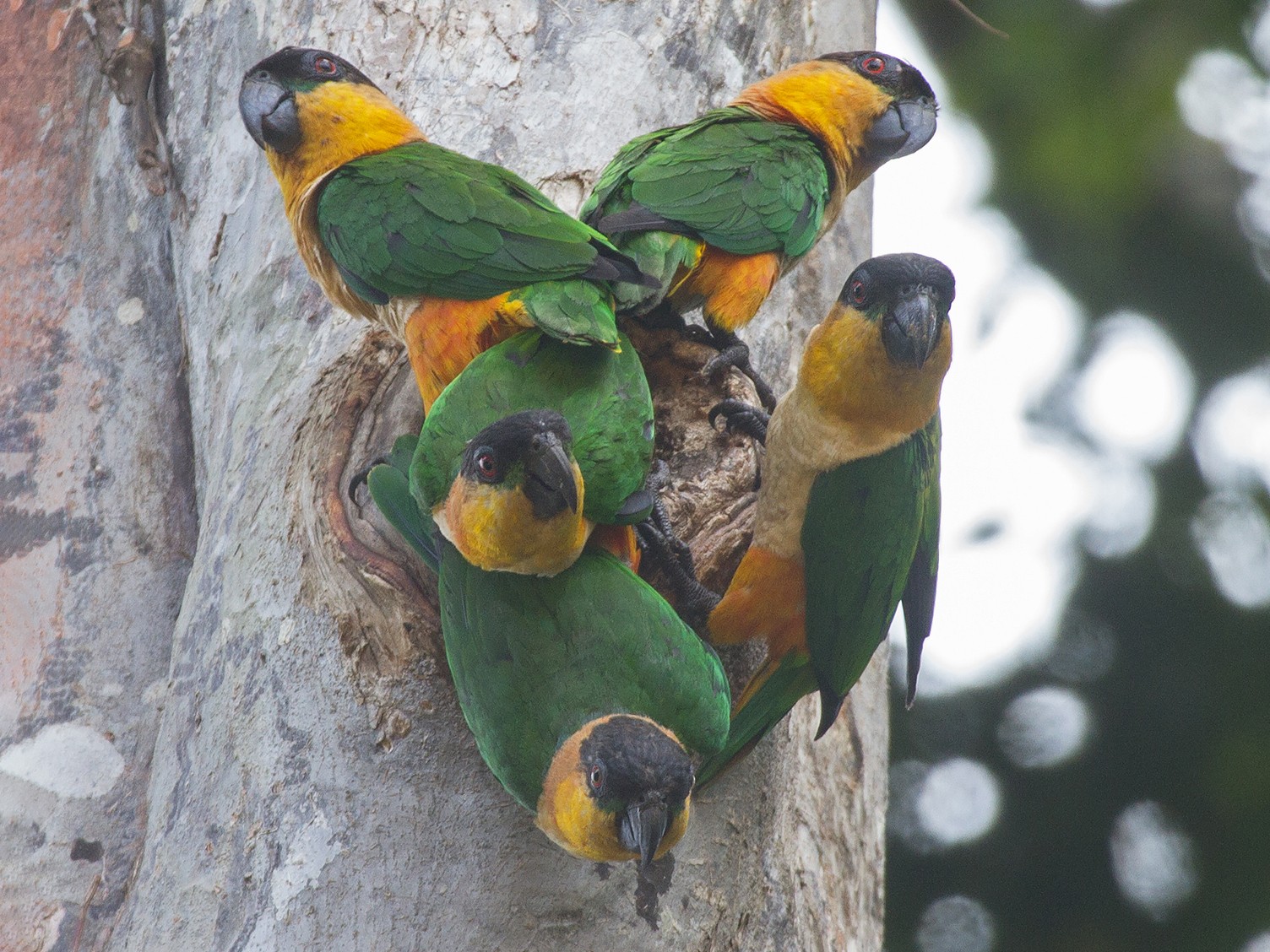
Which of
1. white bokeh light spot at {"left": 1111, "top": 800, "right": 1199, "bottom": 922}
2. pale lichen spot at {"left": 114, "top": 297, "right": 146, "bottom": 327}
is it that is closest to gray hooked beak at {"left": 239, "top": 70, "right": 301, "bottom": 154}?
pale lichen spot at {"left": 114, "top": 297, "right": 146, "bottom": 327}

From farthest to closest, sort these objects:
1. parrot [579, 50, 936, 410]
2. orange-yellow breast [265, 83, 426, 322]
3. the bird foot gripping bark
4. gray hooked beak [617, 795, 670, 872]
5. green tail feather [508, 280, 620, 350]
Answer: orange-yellow breast [265, 83, 426, 322], parrot [579, 50, 936, 410], the bird foot gripping bark, green tail feather [508, 280, 620, 350], gray hooked beak [617, 795, 670, 872]

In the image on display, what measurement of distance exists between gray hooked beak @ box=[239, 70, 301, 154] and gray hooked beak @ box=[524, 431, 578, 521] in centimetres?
145

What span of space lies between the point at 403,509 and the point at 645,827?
2.85ft

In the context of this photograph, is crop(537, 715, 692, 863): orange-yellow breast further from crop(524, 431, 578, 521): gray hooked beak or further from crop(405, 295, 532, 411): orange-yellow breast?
crop(405, 295, 532, 411): orange-yellow breast

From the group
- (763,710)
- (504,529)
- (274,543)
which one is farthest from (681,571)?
(274,543)

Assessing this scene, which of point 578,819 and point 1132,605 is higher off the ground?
point 578,819

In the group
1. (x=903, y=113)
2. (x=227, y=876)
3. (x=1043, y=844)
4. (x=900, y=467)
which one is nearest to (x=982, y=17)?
(x=903, y=113)

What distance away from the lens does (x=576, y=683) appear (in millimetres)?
2691

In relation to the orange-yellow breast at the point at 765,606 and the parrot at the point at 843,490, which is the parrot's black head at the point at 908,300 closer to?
the parrot at the point at 843,490

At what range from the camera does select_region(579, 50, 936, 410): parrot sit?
3176 mm

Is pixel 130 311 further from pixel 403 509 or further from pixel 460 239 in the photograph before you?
pixel 403 509

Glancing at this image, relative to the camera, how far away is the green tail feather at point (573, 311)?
2725 millimetres

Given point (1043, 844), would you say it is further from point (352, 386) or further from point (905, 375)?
point (352, 386)

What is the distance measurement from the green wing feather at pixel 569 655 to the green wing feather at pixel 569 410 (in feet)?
0.54
